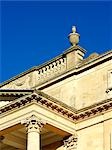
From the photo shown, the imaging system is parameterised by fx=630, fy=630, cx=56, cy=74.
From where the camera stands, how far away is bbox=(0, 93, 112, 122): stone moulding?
34031 millimetres

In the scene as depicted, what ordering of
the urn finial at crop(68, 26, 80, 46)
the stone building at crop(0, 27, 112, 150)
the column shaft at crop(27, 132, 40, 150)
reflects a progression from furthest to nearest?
1. the urn finial at crop(68, 26, 80, 46)
2. the stone building at crop(0, 27, 112, 150)
3. the column shaft at crop(27, 132, 40, 150)

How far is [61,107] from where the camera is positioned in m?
34.9

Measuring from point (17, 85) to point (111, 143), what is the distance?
8915 millimetres

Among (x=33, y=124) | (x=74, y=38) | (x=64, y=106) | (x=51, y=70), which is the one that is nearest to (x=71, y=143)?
(x=64, y=106)

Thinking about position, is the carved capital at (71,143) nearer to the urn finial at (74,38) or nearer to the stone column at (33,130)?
the stone column at (33,130)

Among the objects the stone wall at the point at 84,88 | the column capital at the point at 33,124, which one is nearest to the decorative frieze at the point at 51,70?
the stone wall at the point at 84,88

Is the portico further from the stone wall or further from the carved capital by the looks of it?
the stone wall

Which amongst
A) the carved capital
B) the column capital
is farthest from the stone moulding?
the carved capital

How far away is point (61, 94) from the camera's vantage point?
124ft

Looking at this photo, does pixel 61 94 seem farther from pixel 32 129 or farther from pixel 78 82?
pixel 32 129

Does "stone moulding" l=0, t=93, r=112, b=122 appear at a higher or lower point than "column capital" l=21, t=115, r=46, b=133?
higher

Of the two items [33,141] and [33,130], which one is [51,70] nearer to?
[33,130]

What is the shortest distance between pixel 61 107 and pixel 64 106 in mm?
235

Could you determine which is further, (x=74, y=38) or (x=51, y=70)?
(x=51, y=70)
